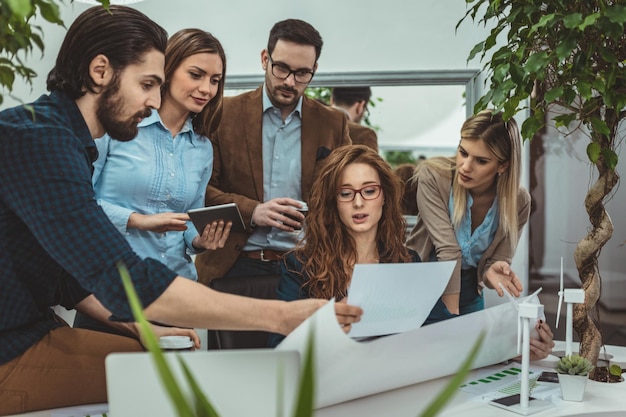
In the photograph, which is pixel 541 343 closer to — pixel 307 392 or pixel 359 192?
pixel 359 192

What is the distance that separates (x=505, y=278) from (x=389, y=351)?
0.87 meters

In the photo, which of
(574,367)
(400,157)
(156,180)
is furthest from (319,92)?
(574,367)

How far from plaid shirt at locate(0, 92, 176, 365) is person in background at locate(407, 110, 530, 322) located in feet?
5.49

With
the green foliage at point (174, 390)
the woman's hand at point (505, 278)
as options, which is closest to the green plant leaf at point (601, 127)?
the woman's hand at point (505, 278)

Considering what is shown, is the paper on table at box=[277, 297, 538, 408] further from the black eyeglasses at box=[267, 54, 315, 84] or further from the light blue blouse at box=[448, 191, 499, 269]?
the black eyeglasses at box=[267, 54, 315, 84]

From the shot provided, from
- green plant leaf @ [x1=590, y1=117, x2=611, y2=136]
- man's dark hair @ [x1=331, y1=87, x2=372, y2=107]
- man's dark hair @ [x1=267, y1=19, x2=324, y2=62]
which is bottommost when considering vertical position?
green plant leaf @ [x1=590, y1=117, x2=611, y2=136]

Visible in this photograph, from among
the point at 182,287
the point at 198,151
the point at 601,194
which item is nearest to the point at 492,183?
the point at 601,194

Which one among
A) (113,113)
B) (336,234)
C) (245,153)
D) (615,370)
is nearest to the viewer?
(113,113)

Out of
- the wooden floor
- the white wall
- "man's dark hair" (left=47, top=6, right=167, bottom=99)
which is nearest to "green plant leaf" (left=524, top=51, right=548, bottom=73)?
"man's dark hair" (left=47, top=6, right=167, bottom=99)

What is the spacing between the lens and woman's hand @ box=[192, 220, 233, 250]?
8.28ft

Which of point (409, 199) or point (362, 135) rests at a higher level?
point (362, 135)

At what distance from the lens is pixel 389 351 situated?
4.57 ft

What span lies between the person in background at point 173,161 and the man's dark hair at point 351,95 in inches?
37.6

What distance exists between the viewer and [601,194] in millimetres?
1943
